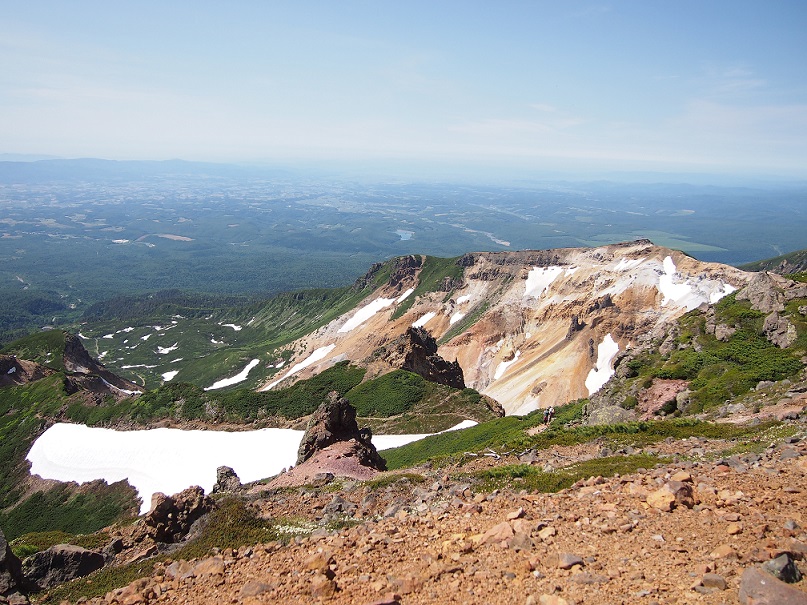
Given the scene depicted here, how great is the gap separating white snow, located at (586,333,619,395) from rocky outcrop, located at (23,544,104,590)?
6178 centimetres

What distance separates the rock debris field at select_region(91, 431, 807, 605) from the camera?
23.3 ft

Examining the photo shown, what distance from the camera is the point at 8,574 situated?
11125mm

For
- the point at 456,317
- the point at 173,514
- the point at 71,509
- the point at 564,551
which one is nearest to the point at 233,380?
the point at 456,317

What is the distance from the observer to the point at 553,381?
2717 inches

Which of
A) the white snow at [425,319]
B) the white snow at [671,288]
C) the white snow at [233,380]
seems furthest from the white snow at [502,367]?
the white snow at [233,380]

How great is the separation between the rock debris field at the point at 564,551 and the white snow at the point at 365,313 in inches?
3924

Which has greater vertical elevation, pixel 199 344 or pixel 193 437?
→ pixel 193 437

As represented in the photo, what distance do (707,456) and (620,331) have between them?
215ft

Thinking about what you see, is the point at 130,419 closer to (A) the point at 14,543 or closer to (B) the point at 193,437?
(B) the point at 193,437

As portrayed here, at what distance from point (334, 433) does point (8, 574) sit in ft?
58.4

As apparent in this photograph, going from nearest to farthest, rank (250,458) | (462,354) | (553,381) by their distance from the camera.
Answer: (250,458) < (553,381) < (462,354)

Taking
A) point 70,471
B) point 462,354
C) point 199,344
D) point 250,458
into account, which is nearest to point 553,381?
point 462,354

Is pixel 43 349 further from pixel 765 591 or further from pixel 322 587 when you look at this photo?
pixel 765 591

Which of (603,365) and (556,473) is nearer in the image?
(556,473)
